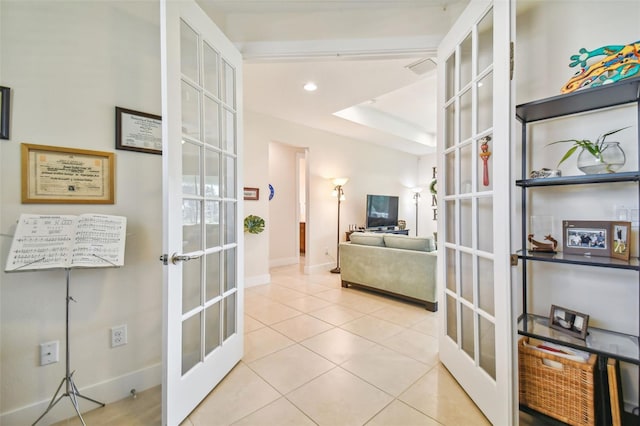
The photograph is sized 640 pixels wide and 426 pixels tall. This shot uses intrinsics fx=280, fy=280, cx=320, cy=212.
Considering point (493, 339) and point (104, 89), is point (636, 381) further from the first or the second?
point (104, 89)

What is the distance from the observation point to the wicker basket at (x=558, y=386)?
4.16 feet

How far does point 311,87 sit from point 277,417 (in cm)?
335

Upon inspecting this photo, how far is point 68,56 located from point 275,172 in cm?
446

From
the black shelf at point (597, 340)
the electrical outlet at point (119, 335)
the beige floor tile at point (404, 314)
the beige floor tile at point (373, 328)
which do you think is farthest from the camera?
the beige floor tile at point (404, 314)

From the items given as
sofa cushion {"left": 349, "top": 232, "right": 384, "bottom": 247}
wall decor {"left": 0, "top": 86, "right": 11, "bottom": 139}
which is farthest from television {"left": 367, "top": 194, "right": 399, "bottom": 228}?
wall decor {"left": 0, "top": 86, "right": 11, "bottom": 139}

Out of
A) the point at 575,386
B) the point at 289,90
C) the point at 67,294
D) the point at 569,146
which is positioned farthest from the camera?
the point at 289,90

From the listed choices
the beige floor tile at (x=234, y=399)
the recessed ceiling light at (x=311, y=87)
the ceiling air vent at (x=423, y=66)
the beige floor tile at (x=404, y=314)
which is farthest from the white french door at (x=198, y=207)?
the ceiling air vent at (x=423, y=66)

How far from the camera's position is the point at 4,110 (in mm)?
1392

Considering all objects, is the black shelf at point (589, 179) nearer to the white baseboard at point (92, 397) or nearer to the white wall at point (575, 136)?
the white wall at point (575, 136)

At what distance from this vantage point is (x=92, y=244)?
4.81ft

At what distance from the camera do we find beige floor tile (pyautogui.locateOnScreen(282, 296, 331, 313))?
3307 millimetres

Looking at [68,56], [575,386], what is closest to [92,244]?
[68,56]

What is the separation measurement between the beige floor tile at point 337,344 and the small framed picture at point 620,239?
5.60 feet

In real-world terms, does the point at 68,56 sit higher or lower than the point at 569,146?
higher
